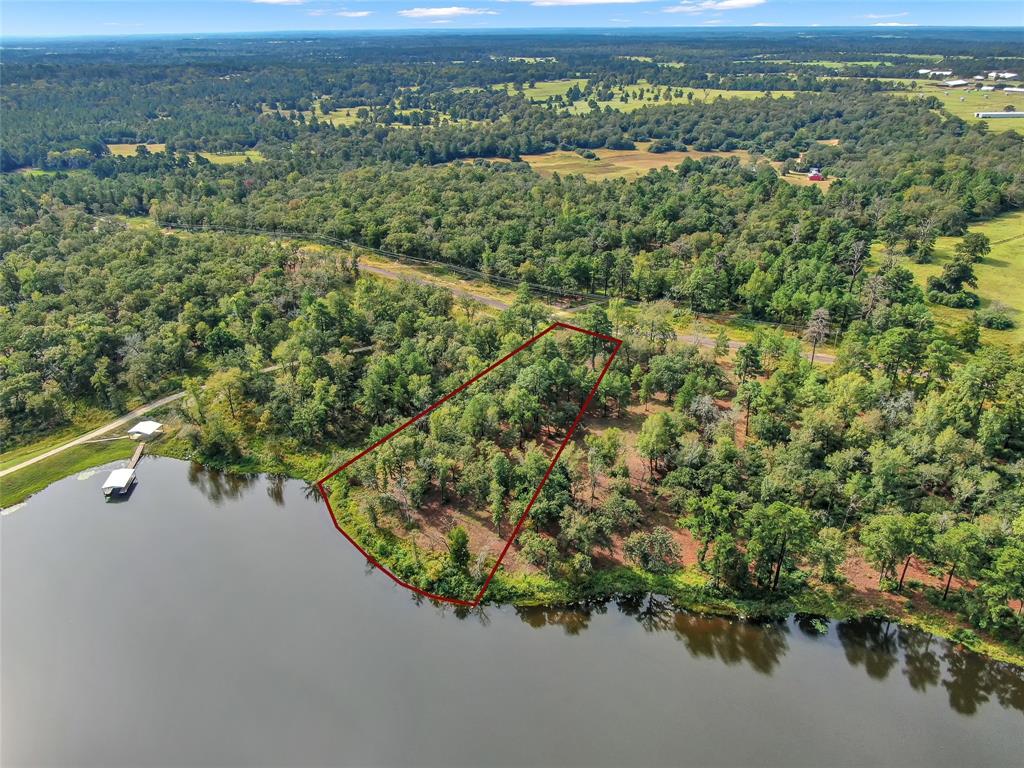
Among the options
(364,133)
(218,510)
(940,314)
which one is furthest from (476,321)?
(364,133)

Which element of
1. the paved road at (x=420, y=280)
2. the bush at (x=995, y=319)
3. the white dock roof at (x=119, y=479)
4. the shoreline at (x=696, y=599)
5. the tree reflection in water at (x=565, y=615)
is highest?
the bush at (x=995, y=319)

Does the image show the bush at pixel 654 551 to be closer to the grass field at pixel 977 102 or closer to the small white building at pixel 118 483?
the small white building at pixel 118 483

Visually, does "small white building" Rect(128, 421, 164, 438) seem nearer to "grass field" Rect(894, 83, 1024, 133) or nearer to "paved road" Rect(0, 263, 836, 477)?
"paved road" Rect(0, 263, 836, 477)

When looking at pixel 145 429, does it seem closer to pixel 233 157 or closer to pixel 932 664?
pixel 932 664

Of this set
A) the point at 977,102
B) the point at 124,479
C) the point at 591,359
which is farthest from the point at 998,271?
the point at 977,102

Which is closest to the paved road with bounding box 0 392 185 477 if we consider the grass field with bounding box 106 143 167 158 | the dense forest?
the dense forest

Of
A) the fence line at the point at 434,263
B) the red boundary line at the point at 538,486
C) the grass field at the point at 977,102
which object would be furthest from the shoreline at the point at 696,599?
the grass field at the point at 977,102
